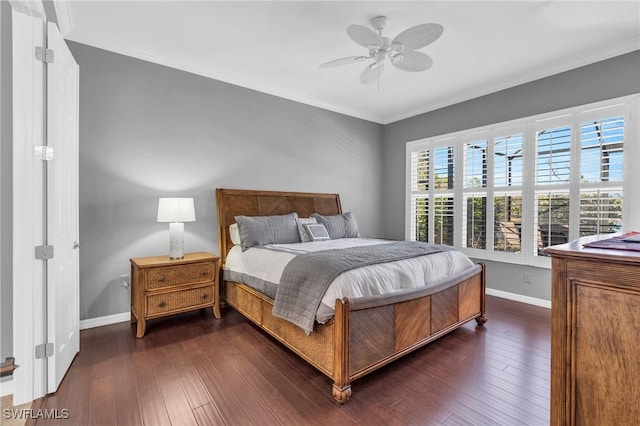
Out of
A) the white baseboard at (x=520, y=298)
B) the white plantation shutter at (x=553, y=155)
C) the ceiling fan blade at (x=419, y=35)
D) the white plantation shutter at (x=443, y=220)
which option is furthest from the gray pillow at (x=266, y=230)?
the white plantation shutter at (x=553, y=155)

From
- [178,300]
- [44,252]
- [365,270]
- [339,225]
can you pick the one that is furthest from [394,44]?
[178,300]

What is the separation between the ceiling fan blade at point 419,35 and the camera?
2.15 metres

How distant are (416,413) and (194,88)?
12.6 ft

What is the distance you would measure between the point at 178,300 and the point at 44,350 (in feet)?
3.69

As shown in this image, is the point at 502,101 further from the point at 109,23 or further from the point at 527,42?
the point at 109,23

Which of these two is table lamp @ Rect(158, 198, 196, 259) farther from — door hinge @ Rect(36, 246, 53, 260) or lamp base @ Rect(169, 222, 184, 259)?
door hinge @ Rect(36, 246, 53, 260)

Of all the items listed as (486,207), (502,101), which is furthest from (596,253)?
(502,101)

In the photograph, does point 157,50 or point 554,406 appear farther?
point 157,50

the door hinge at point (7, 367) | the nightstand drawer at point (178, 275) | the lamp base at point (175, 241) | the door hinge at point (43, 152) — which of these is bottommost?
the door hinge at point (7, 367)

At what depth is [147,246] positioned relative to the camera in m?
3.29

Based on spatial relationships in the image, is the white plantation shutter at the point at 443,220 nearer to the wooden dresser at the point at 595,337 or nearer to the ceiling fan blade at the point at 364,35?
the ceiling fan blade at the point at 364,35

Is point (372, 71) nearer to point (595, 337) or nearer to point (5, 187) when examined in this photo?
point (595, 337)

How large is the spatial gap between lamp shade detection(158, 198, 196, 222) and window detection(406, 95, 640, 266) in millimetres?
3716

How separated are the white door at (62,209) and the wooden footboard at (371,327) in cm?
142
